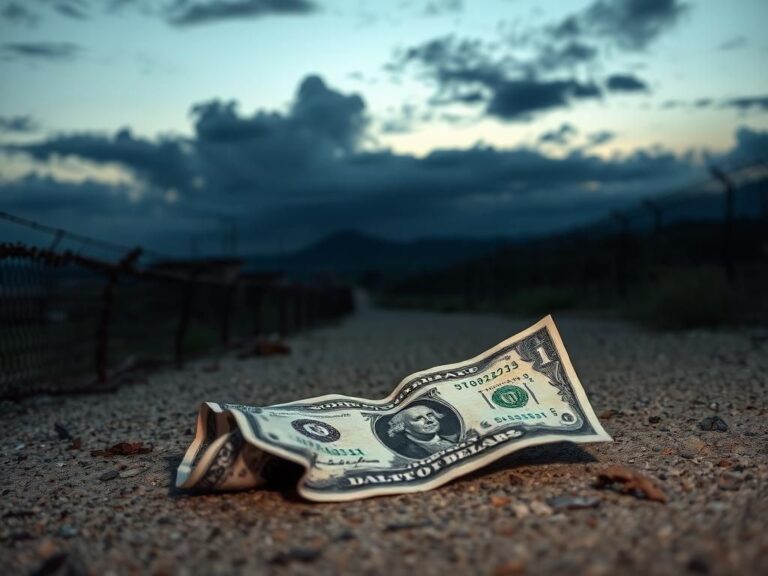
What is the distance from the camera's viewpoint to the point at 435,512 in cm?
261

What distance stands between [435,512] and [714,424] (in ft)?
6.10

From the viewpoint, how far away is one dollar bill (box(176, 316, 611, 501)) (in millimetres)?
2869

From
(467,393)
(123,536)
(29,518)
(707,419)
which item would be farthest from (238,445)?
(707,419)

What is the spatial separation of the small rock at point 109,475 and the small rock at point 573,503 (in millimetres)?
1874

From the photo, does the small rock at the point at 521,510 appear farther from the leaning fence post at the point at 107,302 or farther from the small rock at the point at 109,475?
the leaning fence post at the point at 107,302

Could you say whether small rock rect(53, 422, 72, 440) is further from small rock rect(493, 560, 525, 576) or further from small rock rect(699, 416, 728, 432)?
small rock rect(699, 416, 728, 432)

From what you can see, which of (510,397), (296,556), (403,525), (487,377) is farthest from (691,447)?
(296,556)

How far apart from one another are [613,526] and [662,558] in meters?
0.34

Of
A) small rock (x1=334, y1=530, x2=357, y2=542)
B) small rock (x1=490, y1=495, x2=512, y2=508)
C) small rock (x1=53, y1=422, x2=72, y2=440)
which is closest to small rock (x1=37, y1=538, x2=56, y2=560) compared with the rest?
small rock (x1=334, y1=530, x2=357, y2=542)

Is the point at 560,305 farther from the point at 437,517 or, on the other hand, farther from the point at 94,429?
the point at 437,517

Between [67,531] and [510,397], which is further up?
[510,397]

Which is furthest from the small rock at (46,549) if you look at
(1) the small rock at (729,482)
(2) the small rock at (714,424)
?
(2) the small rock at (714,424)

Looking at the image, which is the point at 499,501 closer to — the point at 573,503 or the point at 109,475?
the point at 573,503

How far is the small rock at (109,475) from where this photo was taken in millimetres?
3279
